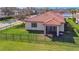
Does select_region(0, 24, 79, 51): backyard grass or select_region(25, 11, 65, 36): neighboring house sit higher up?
select_region(25, 11, 65, 36): neighboring house

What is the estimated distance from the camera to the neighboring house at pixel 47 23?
606cm

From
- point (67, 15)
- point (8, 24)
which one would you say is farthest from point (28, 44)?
point (67, 15)

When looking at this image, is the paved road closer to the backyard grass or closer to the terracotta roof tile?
the backyard grass

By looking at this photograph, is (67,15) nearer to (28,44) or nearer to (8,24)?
(28,44)

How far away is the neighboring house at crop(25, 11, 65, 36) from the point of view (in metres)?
6.06

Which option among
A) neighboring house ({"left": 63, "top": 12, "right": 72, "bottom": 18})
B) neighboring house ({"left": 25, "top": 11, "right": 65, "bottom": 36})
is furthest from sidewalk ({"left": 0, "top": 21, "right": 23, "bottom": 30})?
neighboring house ({"left": 63, "top": 12, "right": 72, "bottom": 18})

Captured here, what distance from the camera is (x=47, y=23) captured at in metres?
6.07

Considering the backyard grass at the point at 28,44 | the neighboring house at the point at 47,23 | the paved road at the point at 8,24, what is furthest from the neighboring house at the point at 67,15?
the paved road at the point at 8,24

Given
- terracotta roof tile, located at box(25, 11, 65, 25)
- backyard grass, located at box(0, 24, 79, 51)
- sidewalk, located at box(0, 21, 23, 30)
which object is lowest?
backyard grass, located at box(0, 24, 79, 51)

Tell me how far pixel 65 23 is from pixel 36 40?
475mm

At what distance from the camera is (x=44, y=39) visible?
609cm

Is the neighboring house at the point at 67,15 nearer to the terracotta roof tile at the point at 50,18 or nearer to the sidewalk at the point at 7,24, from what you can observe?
the terracotta roof tile at the point at 50,18
